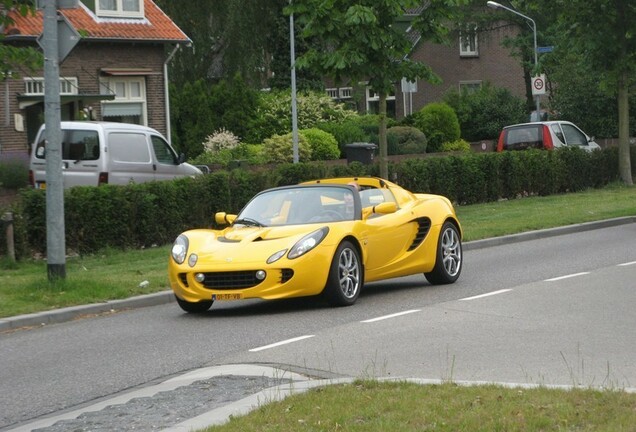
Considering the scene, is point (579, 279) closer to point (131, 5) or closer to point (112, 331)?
point (112, 331)

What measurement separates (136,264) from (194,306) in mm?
4880

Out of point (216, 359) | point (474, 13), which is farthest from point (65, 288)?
point (474, 13)

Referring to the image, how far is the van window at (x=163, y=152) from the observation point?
25.9 m

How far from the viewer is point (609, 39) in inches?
1331

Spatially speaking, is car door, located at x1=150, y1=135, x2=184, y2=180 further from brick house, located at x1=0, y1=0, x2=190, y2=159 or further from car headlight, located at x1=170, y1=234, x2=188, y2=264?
car headlight, located at x1=170, y1=234, x2=188, y2=264

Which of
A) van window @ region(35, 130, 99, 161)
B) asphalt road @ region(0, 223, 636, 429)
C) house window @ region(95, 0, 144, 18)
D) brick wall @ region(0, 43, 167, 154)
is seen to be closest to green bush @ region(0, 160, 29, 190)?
brick wall @ region(0, 43, 167, 154)

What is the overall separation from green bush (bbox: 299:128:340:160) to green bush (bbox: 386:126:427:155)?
2.93m

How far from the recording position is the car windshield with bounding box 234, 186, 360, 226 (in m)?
14.3

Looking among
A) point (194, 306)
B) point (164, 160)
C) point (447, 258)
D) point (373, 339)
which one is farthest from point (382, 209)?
point (164, 160)

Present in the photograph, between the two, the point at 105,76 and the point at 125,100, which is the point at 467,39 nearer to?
the point at 125,100

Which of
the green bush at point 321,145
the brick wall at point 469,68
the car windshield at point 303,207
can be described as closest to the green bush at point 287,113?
the green bush at point 321,145

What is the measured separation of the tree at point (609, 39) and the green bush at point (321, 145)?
A: 11.1m

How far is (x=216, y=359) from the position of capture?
10.6 m

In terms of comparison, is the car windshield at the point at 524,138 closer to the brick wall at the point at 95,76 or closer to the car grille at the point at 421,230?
the brick wall at the point at 95,76
